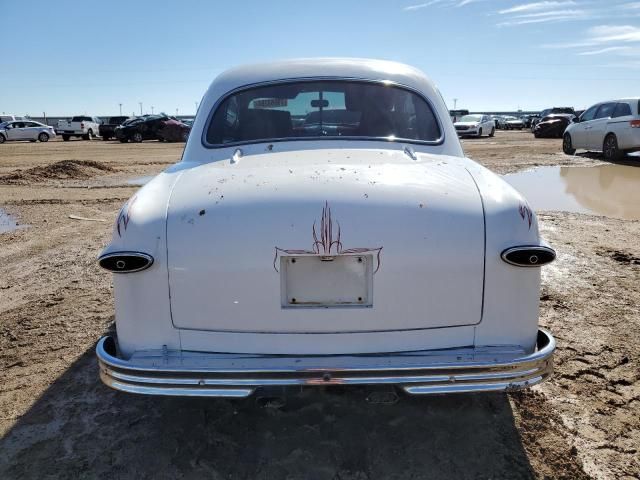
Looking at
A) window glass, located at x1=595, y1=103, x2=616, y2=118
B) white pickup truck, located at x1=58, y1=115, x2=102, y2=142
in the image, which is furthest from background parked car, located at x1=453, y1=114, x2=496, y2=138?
white pickup truck, located at x1=58, y1=115, x2=102, y2=142

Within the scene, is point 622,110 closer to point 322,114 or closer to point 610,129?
point 610,129

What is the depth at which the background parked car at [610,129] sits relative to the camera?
13.3 m

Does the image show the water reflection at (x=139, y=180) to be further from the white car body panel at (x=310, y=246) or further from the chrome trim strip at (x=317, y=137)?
the white car body panel at (x=310, y=246)

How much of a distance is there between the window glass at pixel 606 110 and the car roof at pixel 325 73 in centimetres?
1305

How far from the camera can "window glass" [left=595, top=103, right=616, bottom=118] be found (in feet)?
46.6

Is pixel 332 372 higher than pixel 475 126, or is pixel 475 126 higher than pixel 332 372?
pixel 475 126

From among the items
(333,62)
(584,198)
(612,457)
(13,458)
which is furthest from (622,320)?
(584,198)

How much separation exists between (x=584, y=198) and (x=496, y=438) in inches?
298

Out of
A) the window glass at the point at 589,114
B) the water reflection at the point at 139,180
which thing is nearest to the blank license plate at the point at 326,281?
the water reflection at the point at 139,180

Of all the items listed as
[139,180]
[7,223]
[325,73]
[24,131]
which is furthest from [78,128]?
[325,73]

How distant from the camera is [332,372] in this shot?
2.19 m

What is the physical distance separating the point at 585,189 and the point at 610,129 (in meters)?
5.57

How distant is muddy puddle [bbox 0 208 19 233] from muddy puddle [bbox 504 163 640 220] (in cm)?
784

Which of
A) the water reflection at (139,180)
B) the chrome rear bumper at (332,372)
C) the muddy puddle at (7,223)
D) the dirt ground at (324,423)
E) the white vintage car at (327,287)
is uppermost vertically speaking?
the white vintage car at (327,287)
